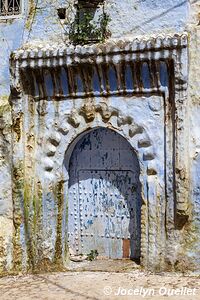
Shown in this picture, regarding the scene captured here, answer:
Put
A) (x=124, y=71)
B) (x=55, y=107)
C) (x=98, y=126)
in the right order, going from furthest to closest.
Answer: (x=55, y=107)
(x=98, y=126)
(x=124, y=71)

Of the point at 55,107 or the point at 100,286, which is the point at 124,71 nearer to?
the point at 55,107

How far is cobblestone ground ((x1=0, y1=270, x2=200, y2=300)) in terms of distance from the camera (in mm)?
7723

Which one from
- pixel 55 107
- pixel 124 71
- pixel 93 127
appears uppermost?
pixel 124 71

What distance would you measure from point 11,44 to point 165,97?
→ 2.86m

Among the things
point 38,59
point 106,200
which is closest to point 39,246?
point 106,200

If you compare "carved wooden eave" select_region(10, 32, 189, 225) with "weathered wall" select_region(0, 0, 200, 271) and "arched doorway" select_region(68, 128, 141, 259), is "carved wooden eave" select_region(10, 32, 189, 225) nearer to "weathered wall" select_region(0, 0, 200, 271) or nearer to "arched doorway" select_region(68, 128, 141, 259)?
"weathered wall" select_region(0, 0, 200, 271)

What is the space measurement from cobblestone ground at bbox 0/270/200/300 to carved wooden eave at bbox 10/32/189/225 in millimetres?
989

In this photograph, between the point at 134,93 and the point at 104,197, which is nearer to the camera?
the point at 134,93

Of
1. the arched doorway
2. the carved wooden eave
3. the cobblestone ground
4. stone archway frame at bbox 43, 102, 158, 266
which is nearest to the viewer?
the cobblestone ground

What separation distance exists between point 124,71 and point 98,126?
1.02m

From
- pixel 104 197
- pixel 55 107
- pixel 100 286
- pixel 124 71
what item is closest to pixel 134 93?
pixel 124 71

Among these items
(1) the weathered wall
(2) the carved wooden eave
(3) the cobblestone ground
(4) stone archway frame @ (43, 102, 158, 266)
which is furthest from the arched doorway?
(2) the carved wooden eave

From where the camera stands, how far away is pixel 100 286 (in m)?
8.13

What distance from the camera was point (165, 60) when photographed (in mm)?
8320
